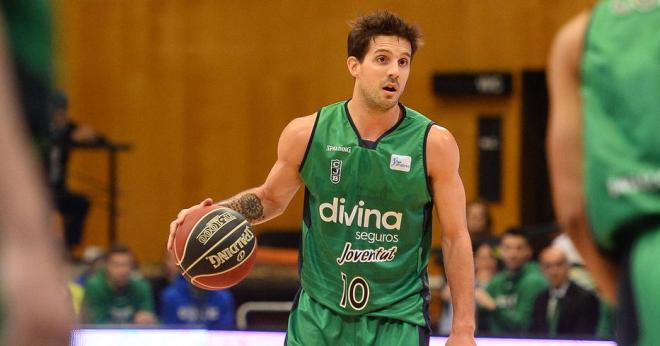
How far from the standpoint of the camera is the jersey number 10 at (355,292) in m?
5.11

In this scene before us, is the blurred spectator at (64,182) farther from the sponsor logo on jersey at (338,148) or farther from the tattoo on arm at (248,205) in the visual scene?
the sponsor logo on jersey at (338,148)

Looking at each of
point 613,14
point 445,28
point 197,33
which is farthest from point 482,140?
point 613,14

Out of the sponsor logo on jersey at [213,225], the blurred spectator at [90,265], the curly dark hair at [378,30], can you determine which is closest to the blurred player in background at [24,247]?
the sponsor logo on jersey at [213,225]

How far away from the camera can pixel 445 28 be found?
15.4 meters

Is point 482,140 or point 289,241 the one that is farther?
point 482,140

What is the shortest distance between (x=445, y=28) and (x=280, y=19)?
2235 mm

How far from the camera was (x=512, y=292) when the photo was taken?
1037 centimetres

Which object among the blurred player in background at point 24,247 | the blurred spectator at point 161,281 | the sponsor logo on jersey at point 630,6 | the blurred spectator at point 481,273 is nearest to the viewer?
the blurred player in background at point 24,247

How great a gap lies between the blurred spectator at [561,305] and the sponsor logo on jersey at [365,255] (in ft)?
16.3

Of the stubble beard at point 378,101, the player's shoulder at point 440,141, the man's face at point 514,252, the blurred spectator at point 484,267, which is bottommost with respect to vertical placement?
the blurred spectator at point 484,267

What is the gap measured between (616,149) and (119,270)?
9.09 metres

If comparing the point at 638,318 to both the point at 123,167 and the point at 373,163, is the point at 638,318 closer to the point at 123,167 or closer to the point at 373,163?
the point at 373,163

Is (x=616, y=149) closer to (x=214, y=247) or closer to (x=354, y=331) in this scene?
(x=354, y=331)

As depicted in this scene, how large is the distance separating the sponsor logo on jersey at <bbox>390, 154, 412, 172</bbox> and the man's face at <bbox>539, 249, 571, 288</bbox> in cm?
496
